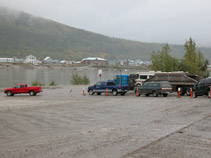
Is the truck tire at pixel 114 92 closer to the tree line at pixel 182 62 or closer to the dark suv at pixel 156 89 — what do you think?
the dark suv at pixel 156 89

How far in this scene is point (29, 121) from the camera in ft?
44.3

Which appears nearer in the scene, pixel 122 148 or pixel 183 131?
pixel 122 148

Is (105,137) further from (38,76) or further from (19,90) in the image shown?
(38,76)

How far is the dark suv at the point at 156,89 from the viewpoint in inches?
1060

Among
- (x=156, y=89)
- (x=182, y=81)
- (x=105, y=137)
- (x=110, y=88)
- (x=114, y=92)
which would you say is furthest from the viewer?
(x=110, y=88)

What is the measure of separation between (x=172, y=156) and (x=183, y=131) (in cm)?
317

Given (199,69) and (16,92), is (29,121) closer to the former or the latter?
(16,92)

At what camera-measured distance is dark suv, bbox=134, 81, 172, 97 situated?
2692cm

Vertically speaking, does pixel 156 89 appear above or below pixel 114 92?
above

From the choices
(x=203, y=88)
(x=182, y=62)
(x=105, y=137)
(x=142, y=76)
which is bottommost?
(x=105, y=137)

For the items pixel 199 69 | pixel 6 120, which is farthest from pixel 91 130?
pixel 199 69

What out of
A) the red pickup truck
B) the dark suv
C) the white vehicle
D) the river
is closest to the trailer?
the dark suv

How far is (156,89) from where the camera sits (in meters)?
27.2

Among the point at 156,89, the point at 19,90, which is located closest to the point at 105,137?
the point at 156,89
